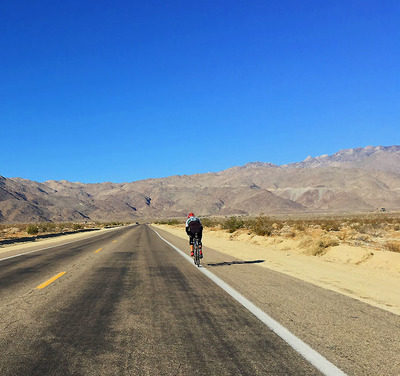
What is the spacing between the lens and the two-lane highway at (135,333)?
12.7 feet

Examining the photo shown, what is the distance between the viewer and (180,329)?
5160mm

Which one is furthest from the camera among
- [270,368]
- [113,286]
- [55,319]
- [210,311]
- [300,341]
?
[113,286]

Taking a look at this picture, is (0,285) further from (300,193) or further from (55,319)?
(300,193)

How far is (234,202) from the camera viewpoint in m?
188

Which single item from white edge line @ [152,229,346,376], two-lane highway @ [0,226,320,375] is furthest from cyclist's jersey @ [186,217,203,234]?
white edge line @ [152,229,346,376]

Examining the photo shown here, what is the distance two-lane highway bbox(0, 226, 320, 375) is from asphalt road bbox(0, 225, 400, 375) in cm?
1

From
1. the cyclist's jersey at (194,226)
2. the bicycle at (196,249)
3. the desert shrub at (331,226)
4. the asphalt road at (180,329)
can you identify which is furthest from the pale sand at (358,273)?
the desert shrub at (331,226)

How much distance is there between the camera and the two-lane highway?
12.7 ft

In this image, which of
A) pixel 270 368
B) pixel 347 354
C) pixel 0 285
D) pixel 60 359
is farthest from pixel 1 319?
pixel 347 354

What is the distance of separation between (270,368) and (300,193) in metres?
188

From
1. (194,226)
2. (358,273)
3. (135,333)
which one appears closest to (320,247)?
(358,273)

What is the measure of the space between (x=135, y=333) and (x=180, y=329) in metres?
0.60

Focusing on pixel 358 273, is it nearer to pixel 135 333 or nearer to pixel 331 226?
pixel 135 333

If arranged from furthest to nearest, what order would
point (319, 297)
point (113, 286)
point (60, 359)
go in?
1. point (113, 286)
2. point (319, 297)
3. point (60, 359)
